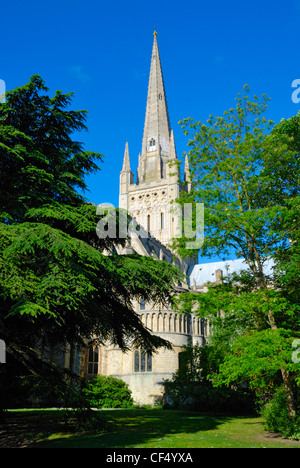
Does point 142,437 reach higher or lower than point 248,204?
lower

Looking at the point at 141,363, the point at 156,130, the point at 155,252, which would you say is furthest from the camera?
the point at 156,130

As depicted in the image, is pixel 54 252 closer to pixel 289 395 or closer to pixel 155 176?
pixel 289 395

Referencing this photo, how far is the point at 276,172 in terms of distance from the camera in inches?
568

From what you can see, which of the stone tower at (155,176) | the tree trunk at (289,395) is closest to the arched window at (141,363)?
the tree trunk at (289,395)

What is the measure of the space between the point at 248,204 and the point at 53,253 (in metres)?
7.48

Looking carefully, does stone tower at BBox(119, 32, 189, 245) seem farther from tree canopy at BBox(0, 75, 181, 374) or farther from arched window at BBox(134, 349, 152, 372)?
tree canopy at BBox(0, 75, 181, 374)

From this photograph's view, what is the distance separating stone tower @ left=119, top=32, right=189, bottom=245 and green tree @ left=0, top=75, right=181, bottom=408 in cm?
4716

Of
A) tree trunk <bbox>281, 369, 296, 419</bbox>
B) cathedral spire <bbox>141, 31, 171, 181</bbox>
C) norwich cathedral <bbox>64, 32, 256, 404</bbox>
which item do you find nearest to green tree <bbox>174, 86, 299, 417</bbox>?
tree trunk <bbox>281, 369, 296, 419</bbox>

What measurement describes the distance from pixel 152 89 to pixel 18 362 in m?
71.3

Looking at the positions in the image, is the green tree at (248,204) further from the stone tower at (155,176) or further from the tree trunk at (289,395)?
the stone tower at (155,176)

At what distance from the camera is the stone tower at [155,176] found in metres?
63.7

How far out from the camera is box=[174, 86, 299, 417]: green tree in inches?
487

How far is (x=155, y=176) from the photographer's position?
68.6 m

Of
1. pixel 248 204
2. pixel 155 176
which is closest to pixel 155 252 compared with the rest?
pixel 155 176
